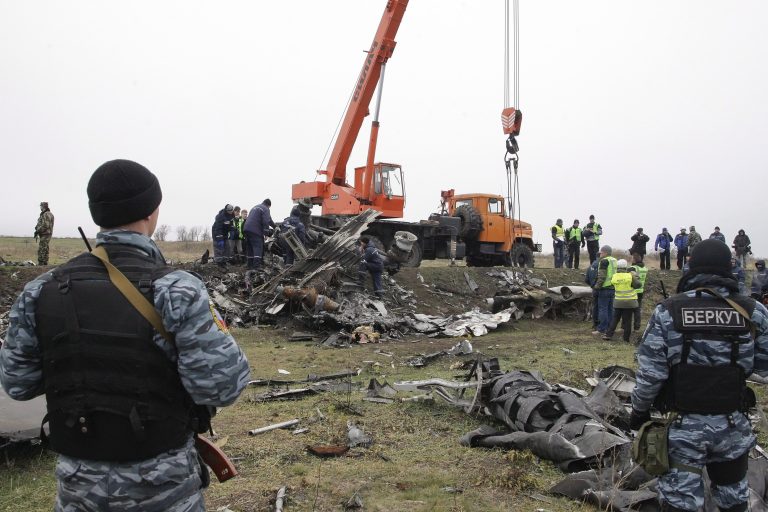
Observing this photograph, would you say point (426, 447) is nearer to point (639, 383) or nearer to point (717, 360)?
point (639, 383)

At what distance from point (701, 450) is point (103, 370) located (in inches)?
113

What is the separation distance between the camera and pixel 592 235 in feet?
64.2

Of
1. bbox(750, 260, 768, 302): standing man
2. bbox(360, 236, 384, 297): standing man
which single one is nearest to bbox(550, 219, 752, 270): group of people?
bbox(750, 260, 768, 302): standing man

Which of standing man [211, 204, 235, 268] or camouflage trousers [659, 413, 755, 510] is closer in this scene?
camouflage trousers [659, 413, 755, 510]

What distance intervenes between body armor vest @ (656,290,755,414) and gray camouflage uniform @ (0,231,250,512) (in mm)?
2292

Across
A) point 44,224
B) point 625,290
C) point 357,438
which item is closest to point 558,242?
point 625,290

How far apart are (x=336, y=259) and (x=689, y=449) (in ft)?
33.0

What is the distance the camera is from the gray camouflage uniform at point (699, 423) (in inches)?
118

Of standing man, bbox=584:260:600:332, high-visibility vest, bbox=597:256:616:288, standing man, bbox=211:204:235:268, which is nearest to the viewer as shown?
high-visibility vest, bbox=597:256:616:288

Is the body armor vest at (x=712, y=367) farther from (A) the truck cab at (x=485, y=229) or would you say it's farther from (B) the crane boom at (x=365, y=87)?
(A) the truck cab at (x=485, y=229)

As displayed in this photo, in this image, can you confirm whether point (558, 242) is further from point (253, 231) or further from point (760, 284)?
point (253, 231)

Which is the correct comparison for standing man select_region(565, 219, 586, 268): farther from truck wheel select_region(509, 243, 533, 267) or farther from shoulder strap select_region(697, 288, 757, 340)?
shoulder strap select_region(697, 288, 757, 340)

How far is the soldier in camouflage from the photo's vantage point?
2984 millimetres

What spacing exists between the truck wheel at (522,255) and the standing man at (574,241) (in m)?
1.51
